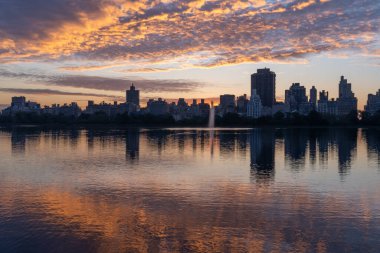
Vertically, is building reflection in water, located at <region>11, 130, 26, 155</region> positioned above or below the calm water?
above

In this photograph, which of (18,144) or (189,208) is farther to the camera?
(18,144)

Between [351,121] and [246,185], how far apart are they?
145173mm

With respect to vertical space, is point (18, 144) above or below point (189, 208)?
above

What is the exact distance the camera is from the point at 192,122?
580ft

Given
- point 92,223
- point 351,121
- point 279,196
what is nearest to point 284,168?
point 279,196

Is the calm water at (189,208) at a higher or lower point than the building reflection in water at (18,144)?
lower

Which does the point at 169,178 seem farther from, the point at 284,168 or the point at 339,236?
the point at 339,236

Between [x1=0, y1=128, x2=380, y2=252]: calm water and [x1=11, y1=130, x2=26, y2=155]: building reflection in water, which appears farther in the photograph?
[x1=11, y1=130, x2=26, y2=155]: building reflection in water

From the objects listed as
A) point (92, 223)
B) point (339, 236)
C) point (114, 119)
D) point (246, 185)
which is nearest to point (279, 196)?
point (246, 185)

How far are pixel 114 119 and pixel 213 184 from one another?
155m

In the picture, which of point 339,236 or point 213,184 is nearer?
point 339,236

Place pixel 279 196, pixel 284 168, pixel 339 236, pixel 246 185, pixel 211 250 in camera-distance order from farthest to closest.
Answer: pixel 284 168, pixel 246 185, pixel 279 196, pixel 339 236, pixel 211 250

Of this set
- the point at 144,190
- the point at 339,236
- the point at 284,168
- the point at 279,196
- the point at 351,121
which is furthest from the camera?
the point at 351,121

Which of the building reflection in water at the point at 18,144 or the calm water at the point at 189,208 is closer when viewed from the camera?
the calm water at the point at 189,208
